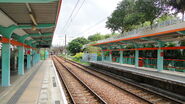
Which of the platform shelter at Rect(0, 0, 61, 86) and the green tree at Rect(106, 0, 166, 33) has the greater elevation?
the green tree at Rect(106, 0, 166, 33)

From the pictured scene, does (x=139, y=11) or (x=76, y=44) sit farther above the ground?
(x=139, y=11)

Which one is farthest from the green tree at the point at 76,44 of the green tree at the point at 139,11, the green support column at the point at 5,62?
the green support column at the point at 5,62

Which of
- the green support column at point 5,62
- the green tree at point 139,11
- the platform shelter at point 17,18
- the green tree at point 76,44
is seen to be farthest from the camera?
the green tree at point 76,44

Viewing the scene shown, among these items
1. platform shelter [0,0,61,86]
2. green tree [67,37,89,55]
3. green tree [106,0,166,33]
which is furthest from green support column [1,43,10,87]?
green tree [67,37,89,55]

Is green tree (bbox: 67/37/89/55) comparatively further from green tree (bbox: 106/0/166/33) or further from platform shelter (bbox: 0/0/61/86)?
platform shelter (bbox: 0/0/61/86)

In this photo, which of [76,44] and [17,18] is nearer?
[17,18]

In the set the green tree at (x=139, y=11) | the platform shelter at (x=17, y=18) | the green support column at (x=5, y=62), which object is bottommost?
the green support column at (x=5, y=62)

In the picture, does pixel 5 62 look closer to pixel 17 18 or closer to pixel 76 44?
pixel 17 18

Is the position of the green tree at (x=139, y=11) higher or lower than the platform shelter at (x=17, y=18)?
higher

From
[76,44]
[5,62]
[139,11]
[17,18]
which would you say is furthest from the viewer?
[76,44]

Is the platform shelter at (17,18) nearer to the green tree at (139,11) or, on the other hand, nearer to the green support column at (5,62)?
the green support column at (5,62)

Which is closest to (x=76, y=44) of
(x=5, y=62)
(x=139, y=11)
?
(x=139, y=11)

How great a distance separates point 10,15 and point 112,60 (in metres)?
19.4

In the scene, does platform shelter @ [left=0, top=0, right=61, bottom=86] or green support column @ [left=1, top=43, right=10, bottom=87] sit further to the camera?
green support column @ [left=1, top=43, right=10, bottom=87]
